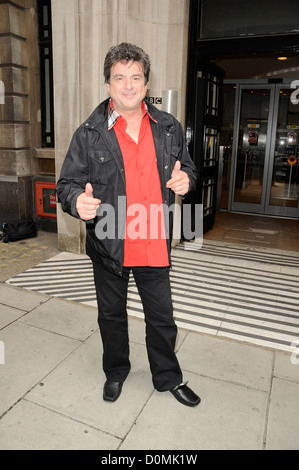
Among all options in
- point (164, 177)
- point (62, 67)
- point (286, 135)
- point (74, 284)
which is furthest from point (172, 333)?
point (286, 135)

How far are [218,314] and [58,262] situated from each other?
2.56 metres

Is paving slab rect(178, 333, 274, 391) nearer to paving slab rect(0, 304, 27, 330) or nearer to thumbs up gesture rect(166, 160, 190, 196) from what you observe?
thumbs up gesture rect(166, 160, 190, 196)

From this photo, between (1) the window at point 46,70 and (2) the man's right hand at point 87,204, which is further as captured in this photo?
(1) the window at point 46,70

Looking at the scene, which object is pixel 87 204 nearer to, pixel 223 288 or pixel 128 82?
pixel 128 82

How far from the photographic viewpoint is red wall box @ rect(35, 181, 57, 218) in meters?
6.82

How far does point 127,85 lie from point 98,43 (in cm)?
342

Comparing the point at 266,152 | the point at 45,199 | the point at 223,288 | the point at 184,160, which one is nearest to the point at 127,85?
the point at 184,160

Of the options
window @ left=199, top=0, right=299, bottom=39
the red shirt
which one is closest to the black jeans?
the red shirt

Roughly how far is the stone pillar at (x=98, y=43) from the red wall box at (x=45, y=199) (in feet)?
4.22

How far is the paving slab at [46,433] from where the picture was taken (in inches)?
87.9

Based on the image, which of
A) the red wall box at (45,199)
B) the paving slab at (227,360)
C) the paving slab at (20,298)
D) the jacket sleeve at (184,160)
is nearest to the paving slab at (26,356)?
the paving slab at (20,298)

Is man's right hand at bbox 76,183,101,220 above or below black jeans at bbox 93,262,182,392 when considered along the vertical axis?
above

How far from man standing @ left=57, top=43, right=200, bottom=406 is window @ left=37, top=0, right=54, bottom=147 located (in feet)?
15.7

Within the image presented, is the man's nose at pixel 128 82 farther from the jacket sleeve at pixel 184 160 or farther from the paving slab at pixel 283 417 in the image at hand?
the paving slab at pixel 283 417
